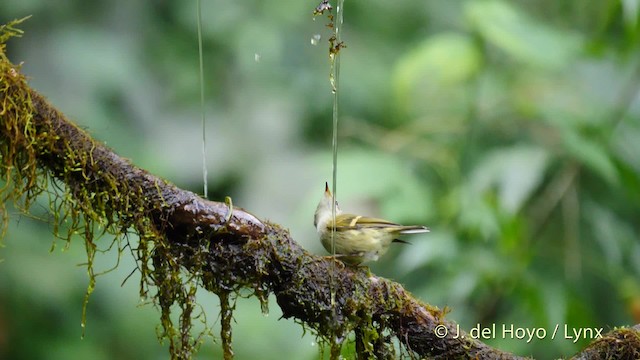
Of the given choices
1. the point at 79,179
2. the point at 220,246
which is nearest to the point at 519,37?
the point at 220,246

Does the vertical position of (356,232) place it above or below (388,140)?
below

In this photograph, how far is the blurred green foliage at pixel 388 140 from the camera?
11.9 ft

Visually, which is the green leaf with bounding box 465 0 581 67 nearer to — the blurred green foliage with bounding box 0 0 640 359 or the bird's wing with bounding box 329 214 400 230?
the blurred green foliage with bounding box 0 0 640 359

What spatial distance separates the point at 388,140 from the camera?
13.5ft

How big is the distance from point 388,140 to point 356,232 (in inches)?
71.2

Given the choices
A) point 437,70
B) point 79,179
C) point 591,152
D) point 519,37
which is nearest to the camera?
point 79,179

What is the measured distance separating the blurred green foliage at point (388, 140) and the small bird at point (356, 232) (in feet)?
3.52

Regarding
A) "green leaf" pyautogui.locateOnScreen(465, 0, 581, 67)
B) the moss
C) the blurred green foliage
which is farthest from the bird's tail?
"green leaf" pyautogui.locateOnScreen(465, 0, 581, 67)

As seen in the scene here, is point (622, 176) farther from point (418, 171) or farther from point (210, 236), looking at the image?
point (210, 236)

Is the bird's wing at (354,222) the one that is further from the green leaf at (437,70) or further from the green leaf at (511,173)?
the green leaf at (437,70)

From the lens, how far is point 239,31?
5.58 metres

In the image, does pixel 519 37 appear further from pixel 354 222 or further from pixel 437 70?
pixel 354 222

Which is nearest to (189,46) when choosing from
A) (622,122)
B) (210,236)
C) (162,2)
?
(162,2)

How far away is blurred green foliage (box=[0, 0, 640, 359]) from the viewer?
3.62 m
